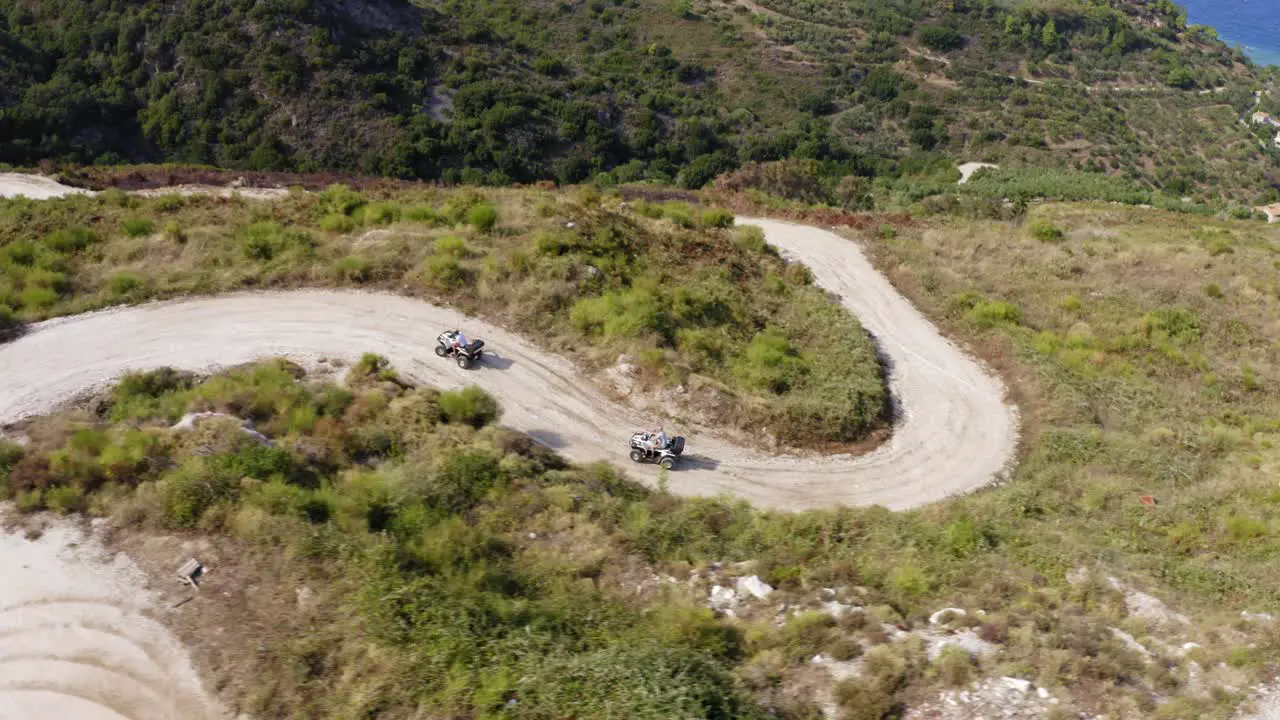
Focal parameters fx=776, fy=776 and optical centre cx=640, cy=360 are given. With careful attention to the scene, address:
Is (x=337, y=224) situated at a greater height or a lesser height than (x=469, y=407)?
greater

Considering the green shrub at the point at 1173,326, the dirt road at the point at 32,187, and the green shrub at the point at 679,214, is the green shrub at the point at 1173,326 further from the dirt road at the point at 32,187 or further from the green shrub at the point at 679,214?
the dirt road at the point at 32,187

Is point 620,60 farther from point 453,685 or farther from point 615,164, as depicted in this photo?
point 453,685

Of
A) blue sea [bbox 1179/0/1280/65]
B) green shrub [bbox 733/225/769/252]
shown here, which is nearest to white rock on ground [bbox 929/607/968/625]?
green shrub [bbox 733/225/769/252]

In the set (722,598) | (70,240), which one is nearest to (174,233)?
(70,240)

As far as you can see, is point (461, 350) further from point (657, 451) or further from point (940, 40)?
point (940, 40)

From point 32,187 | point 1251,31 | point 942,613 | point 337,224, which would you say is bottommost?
point 32,187

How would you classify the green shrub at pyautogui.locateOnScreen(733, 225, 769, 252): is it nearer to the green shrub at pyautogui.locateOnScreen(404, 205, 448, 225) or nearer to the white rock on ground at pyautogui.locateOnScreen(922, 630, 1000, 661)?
the green shrub at pyautogui.locateOnScreen(404, 205, 448, 225)

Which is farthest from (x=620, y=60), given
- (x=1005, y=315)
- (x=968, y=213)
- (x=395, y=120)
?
(x=1005, y=315)
